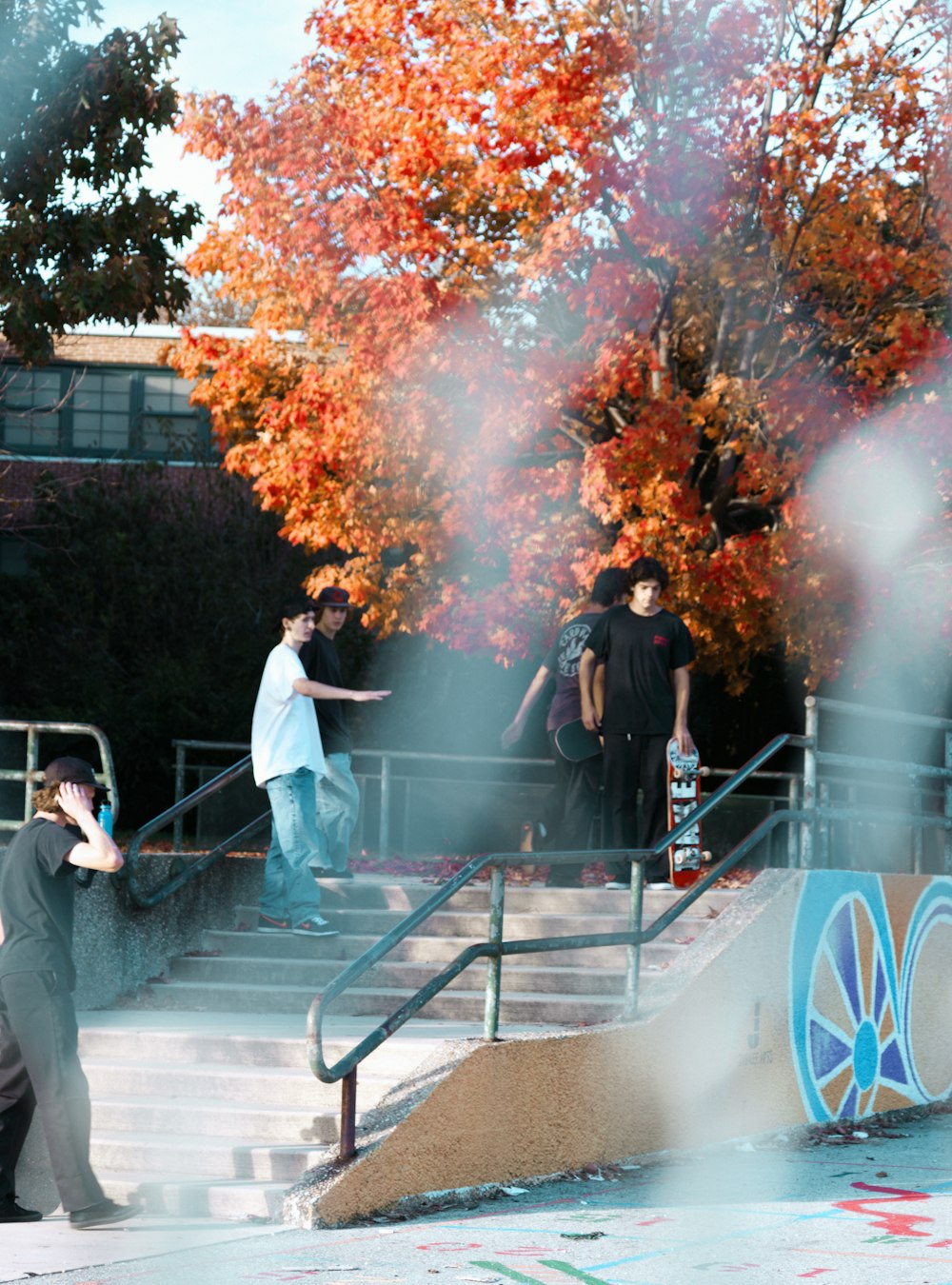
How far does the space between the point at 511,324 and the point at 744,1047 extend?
794 cm

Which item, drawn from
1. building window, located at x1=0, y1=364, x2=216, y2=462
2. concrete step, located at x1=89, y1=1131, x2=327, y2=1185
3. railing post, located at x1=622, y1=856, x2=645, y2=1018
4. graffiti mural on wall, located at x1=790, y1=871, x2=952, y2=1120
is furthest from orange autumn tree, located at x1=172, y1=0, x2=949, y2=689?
building window, located at x1=0, y1=364, x2=216, y2=462

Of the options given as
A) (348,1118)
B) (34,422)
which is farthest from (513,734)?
(34,422)

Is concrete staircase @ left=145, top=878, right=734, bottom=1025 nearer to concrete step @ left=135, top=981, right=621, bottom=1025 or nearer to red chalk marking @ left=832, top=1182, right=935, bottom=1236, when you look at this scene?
concrete step @ left=135, top=981, right=621, bottom=1025

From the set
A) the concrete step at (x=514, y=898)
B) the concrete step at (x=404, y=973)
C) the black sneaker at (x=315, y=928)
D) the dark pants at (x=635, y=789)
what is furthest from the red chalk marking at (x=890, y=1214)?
the black sneaker at (x=315, y=928)

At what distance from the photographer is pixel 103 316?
12.9m

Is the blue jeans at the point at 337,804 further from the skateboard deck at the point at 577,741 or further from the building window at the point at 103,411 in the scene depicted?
the building window at the point at 103,411

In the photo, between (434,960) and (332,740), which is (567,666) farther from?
(434,960)

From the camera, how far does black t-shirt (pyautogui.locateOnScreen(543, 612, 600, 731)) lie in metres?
9.88

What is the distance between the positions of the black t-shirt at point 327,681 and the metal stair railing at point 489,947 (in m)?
2.46

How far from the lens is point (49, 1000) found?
20.1ft

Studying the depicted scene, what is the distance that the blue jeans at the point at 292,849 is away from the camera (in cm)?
877

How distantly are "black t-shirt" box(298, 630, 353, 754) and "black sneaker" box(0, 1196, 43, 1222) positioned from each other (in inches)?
144

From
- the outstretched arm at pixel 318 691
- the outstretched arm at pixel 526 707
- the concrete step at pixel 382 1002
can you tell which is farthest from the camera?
the outstretched arm at pixel 526 707

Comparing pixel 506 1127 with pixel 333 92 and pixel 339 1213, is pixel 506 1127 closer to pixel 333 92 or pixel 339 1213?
pixel 339 1213
